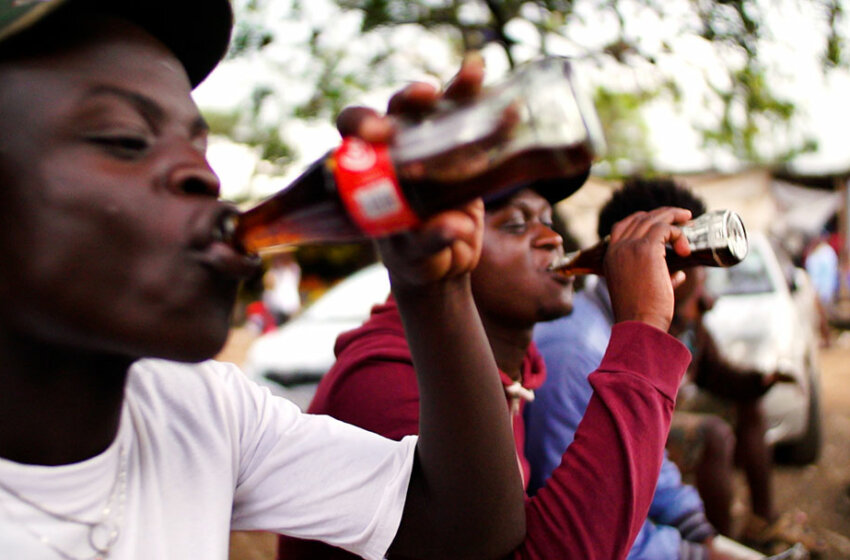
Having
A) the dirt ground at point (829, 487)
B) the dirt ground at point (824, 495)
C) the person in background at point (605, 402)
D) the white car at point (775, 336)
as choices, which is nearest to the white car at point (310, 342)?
the dirt ground at point (824, 495)

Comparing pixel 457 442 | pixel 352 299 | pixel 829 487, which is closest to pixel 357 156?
pixel 457 442

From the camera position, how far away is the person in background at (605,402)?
1.22 meters

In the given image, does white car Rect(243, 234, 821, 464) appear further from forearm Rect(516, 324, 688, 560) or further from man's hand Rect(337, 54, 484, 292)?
man's hand Rect(337, 54, 484, 292)

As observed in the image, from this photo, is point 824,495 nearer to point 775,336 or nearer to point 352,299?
point 775,336

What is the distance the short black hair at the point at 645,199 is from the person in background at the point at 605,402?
4.66ft

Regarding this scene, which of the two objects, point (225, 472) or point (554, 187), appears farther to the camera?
point (554, 187)

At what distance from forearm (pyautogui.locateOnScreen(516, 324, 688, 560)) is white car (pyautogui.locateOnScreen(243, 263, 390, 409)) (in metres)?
4.10

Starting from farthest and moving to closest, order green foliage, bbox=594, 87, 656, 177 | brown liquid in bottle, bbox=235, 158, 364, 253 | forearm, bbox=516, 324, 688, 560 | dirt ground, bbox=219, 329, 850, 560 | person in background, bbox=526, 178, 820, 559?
green foliage, bbox=594, 87, 656, 177
dirt ground, bbox=219, 329, 850, 560
person in background, bbox=526, 178, 820, 559
forearm, bbox=516, 324, 688, 560
brown liquid in bottle, bbox=235, 158, 364, 253

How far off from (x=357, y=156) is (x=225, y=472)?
628mm

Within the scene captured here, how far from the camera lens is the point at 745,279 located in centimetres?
580

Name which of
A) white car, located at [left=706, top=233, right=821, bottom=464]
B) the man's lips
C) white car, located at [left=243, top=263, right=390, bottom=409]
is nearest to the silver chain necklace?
the man's lips

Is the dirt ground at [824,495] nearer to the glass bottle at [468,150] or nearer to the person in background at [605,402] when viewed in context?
the person in background at [605,402]

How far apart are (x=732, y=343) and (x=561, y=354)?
339cm

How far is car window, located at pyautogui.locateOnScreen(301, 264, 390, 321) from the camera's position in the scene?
6.23 meters
